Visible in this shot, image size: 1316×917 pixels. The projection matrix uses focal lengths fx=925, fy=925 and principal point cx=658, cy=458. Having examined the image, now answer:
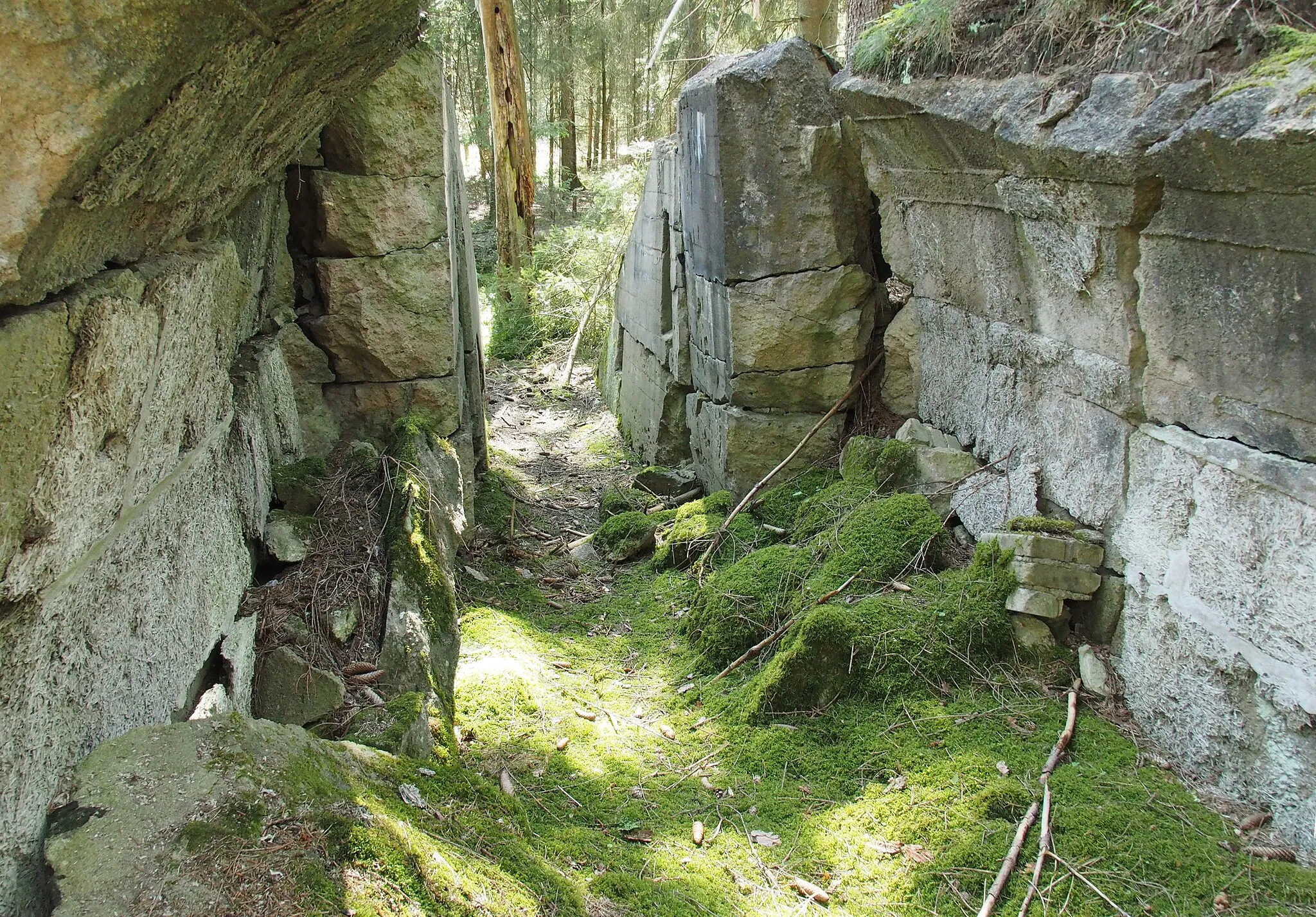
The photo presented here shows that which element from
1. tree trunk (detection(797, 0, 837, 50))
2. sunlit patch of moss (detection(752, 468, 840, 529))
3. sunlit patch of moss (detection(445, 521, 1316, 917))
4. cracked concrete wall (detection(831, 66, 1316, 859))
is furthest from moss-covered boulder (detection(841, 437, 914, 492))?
tree trunk (detection(797, 0, 837, 50))

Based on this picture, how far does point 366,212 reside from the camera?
4.95 meters

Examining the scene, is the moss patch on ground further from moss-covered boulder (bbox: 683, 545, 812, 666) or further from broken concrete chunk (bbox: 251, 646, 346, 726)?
broken concrete chunk (bbox: 251, 646, 346, 726)

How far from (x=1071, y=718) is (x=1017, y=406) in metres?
1.54

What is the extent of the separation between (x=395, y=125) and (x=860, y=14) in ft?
10.5

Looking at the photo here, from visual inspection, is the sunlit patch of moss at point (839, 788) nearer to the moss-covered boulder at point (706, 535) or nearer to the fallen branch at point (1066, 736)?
the fallen branch at point (1066, 736)

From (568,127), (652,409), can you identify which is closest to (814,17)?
(652,409)

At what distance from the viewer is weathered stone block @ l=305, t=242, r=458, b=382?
16.4 ft

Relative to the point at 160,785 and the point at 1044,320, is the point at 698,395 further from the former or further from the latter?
the point at 160,785

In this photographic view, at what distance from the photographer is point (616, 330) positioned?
10.6 metres

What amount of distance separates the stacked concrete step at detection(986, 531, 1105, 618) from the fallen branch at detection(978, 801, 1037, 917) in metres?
0.95

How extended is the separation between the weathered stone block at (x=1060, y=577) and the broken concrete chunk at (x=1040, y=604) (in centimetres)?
3

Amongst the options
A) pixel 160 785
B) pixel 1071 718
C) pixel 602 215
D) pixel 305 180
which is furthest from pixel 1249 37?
pixel 602 215

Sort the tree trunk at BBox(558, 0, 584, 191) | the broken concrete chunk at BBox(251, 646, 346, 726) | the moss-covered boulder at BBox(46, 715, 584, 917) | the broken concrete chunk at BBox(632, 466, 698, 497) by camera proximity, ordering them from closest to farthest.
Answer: the moss-covered boulder at BBox(46, 715, 584, 917), the broken concrete chunk at BBox(251, 646, 346, 726), the broken concrete chunk at BBox(632, 466, 698, 497), the tree trunk at BBox(558, 0, 584, 191)

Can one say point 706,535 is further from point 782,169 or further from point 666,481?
point 782,169
